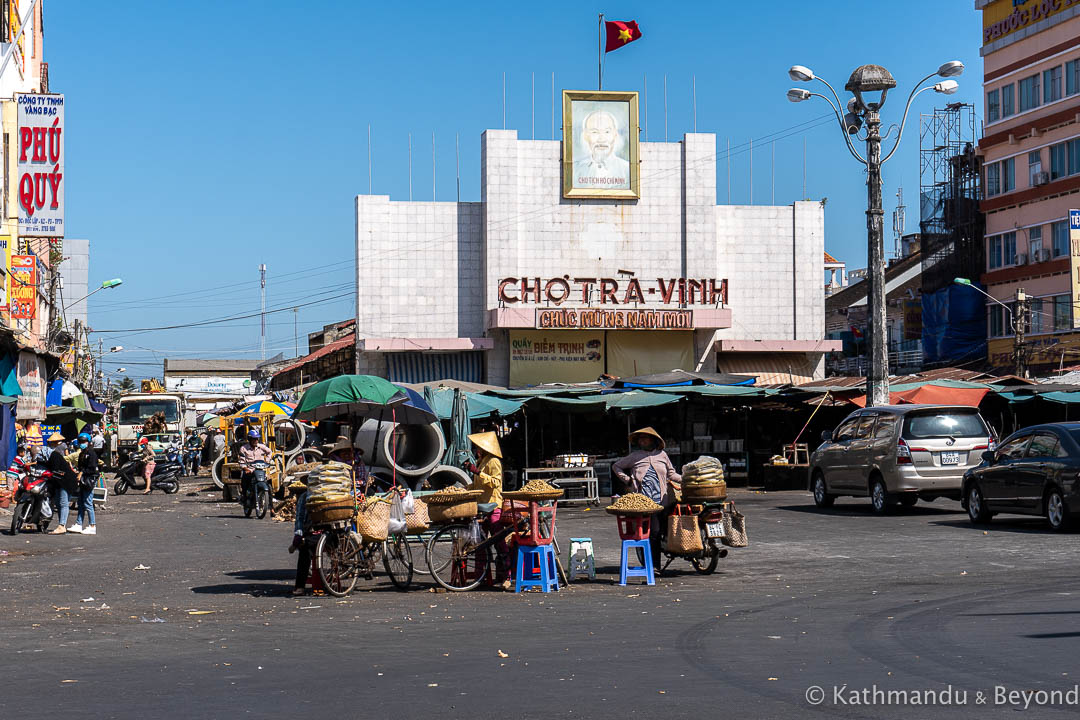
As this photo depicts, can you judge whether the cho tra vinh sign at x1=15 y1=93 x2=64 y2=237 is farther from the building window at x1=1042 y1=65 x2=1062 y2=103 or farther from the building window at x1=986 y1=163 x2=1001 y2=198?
the building window at x1=986 y1=163 x2=1001 y2=198

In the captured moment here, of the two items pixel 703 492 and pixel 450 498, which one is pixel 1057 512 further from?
pixel 450 498

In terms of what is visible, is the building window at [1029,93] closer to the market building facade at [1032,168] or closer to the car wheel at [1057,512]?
the market building facade at [1032,168]

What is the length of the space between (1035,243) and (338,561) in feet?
157

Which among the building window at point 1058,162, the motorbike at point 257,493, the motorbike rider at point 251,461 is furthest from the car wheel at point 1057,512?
the building window at point 1058,162

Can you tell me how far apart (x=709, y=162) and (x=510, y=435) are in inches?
640

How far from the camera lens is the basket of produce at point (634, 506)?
13844 millimetres

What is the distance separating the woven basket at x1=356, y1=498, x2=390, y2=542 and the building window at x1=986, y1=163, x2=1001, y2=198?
4921 centimetres

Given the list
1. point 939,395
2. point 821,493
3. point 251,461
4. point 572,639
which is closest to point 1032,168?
point 939,395

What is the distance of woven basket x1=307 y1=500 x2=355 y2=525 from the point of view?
42.6 feet

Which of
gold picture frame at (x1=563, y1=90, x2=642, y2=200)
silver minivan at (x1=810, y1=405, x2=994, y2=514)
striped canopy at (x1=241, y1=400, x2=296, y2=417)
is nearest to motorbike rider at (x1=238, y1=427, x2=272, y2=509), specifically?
striped canopy at (x1=241, y1=400, x2=296, y2=417)

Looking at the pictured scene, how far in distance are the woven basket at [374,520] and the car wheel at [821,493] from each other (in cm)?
1376

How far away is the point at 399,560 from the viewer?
13.9 metres

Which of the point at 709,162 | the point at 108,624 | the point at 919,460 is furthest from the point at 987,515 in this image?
the point at 709,162

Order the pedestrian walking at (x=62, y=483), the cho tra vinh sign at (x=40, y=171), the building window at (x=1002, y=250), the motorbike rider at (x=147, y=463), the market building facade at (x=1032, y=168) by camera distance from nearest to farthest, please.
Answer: the pedestrian walking at (x=62, y=483) < the cho tra vinh sign at (x=40, y=171) < the motorbike rider at (x=147, y=463) < the market building facade at (x=1032, y=168) < the building window at (x=1002, y=250)
